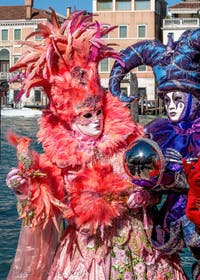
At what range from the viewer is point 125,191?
10.8 feet

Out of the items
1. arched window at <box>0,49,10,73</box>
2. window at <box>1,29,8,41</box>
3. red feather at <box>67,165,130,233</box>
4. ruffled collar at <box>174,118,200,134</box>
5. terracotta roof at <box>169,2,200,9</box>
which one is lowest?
red feather at <box>67,165,130,233</box>

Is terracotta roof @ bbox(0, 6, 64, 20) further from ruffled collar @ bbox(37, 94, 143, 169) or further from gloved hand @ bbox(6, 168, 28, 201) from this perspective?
gloved hand @ bbox(6, 168, 28, 201)

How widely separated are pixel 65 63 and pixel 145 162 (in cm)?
85

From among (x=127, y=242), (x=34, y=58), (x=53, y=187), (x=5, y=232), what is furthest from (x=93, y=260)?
(x=5, y=232)

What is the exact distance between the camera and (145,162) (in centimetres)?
284

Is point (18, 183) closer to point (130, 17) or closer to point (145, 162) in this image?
point (145, 162)

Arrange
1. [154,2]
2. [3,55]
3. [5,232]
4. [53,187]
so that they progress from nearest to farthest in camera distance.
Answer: [53,187] → [5,232] → [154,2] → [3,55]

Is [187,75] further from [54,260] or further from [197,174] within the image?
[54,260]

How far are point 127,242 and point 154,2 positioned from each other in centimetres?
4194

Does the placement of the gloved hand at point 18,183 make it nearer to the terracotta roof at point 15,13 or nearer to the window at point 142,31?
the window at point 142,31

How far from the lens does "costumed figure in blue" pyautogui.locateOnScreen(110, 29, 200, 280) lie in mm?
3084

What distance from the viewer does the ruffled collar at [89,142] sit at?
3350mm

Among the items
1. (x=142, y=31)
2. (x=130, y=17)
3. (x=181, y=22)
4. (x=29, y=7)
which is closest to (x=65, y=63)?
(x=181, y=22)

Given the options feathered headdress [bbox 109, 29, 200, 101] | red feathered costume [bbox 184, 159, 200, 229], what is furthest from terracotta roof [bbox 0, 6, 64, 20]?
red feathered costume [bbox 184, 159, 200, 229]
